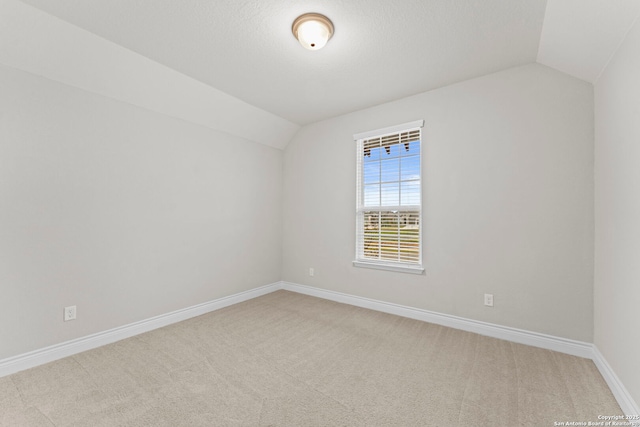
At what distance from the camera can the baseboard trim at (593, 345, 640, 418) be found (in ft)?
5.24

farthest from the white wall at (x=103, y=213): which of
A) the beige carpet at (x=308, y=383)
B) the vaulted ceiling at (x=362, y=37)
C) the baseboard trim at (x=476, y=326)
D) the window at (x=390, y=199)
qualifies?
the window at (x=390, y=199)

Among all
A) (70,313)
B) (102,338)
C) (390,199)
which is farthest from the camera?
(390,199)

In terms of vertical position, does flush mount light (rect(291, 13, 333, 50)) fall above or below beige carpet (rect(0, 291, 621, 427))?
above

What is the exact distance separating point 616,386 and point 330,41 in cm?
323

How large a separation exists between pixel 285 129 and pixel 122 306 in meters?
3.10

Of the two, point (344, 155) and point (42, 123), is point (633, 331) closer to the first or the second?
point (344, 155)

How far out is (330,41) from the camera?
7.52ft

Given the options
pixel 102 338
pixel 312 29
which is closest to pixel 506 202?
pixel 312 29

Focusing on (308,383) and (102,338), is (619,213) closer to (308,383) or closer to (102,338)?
(308,383)

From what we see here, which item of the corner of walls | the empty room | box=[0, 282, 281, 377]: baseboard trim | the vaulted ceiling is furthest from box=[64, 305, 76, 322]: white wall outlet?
the vaulted ceiling

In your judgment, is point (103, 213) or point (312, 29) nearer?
point (312, 29)

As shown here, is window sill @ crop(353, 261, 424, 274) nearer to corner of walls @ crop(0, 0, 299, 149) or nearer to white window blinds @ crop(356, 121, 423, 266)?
white window blinds @ crop(356, 121, 423, 266)

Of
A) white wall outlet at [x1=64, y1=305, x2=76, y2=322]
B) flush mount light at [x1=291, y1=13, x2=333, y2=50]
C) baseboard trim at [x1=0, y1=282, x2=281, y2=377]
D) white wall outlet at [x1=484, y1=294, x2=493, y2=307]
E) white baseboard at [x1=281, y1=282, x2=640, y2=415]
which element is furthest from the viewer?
white wall outlet at [x1=484, y1=294, x2=493, y2=307]

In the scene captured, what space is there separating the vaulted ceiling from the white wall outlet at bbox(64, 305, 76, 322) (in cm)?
232
